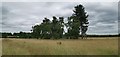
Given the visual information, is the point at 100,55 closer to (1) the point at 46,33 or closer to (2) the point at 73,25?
(2) the point at 73,25

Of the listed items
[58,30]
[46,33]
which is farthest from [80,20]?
[46,33]

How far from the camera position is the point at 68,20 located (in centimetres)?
5566

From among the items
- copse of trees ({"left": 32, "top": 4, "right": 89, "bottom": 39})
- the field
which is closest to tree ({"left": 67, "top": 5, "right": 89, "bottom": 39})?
copse of trees ({"left": 32, "top": 4, "right": 89, "bottom": 39})

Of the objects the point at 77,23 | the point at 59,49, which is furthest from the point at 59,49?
the point at 77,23

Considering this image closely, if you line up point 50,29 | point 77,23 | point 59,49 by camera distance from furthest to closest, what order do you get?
point 50,29 < point 77,23 < point 59,49

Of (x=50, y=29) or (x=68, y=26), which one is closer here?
(x=68, y=26)

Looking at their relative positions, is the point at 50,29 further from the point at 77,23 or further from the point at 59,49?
the point at 59,49

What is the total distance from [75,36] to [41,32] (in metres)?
20.9

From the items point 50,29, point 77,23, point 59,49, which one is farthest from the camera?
point 50,29

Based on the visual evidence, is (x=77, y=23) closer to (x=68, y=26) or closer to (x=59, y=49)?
(x=68, y=26)

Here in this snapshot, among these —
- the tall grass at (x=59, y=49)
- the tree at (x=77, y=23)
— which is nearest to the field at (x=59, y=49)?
the tall grass at (x=59, y=49)

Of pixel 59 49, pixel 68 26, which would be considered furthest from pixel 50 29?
pixel 59 49

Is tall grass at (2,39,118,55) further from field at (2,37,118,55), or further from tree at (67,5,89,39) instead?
tree at (67,5,89,39)

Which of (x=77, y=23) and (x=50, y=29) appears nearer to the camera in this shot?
(x=77, y=23)
